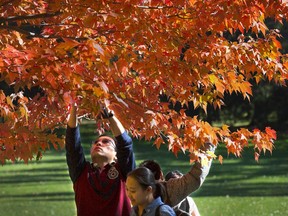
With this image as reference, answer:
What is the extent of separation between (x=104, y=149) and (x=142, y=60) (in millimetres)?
1949

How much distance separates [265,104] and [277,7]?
79.9 feet

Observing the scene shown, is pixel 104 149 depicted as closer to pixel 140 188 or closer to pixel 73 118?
pixel 73 118

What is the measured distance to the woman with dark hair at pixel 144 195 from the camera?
5078 mm

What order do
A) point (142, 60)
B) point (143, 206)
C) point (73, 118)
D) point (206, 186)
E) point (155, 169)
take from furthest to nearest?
point (206, 186)
point (142, 60)
point (73, 118)
point (155, 169)
point (143, 206)

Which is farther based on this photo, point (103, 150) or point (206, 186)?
point (206, 186)

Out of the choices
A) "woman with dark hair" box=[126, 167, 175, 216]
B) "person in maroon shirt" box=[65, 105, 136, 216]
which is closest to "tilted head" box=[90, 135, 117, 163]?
"person in maroon shirt" box=[65, 105, 136, 216]

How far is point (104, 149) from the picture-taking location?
5.86 meters

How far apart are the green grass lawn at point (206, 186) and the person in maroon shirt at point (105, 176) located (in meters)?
9.71

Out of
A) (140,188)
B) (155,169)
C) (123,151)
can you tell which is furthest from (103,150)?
(140,188)

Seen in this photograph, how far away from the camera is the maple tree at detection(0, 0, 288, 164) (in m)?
6.27

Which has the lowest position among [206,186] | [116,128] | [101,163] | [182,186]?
[206,186]

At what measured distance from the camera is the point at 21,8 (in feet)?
26.4

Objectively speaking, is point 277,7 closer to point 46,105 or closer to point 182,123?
point 182,123

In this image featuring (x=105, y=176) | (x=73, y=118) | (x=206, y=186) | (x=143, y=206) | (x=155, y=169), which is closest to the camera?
(x=143, y=206)
